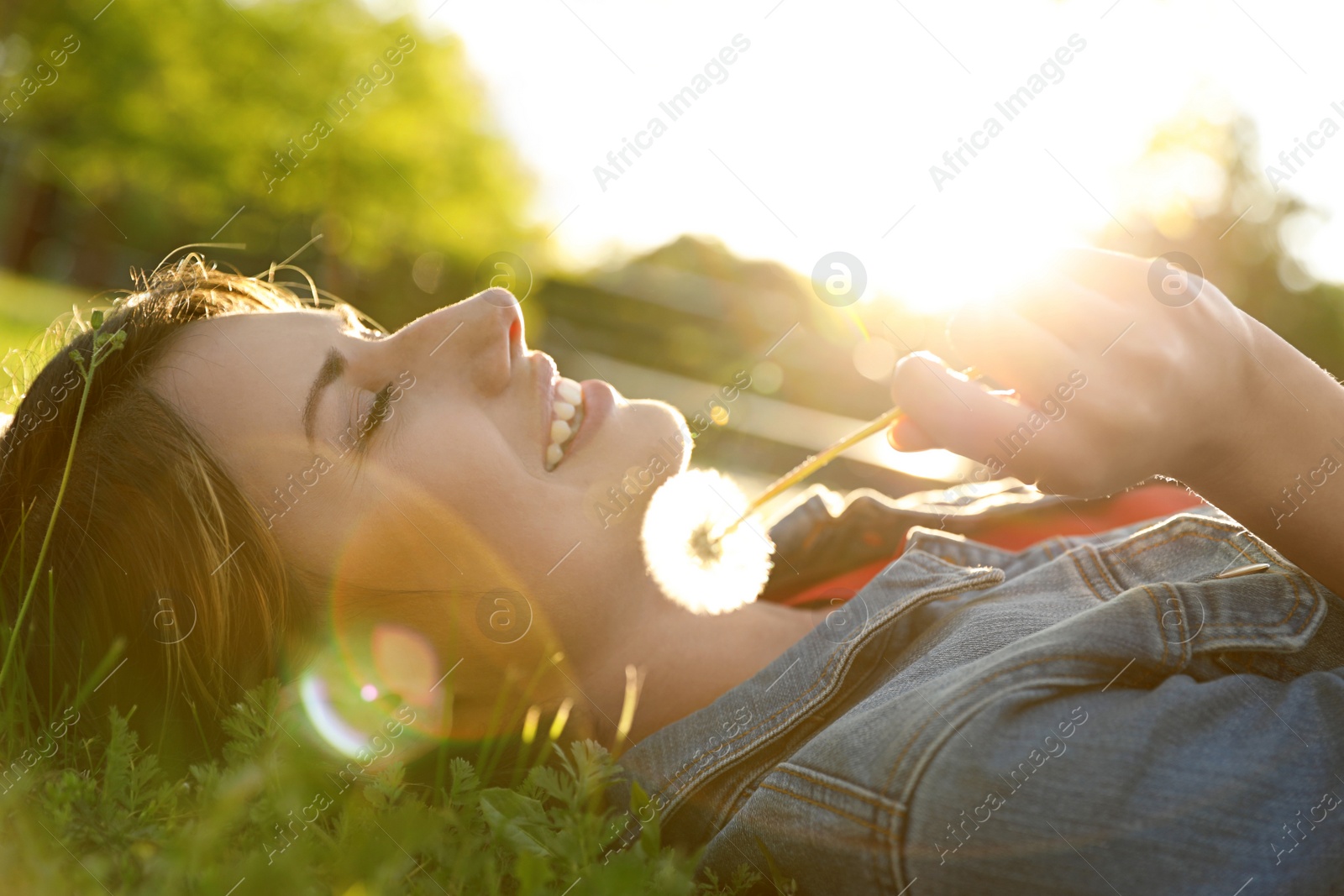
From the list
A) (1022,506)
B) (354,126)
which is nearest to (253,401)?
(1022,506)

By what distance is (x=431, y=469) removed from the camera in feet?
6.13

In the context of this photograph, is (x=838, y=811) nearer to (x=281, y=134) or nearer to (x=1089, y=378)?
(x=1089, y=378)

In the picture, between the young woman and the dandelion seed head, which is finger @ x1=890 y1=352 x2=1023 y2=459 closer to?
the young woman

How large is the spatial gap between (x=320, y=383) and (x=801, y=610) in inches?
55.0

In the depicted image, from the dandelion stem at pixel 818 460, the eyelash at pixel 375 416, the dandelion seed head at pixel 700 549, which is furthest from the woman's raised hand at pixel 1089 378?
the eyelash at pixel 375 416

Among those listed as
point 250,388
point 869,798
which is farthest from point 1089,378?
point 250,388

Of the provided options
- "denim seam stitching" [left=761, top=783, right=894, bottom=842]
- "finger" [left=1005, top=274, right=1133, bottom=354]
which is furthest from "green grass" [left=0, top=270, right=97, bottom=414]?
"finger" [left=1005, top=274, right=1133, bottom=354]

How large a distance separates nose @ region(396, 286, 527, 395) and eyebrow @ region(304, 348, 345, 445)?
143 mm

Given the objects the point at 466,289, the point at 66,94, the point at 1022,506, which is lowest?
the point at 1022,506

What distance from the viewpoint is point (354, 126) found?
19.7m

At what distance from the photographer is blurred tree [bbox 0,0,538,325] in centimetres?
1859

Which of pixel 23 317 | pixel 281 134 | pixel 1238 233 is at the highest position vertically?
pixel 281 134

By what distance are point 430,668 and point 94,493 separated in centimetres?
90

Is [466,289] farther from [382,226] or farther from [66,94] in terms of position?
[66,94]
